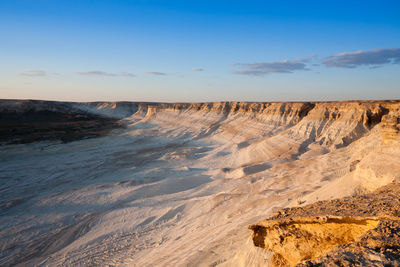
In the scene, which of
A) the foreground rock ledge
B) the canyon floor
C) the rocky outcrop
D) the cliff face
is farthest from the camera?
the cliff face

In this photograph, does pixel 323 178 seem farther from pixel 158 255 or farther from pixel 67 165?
pixel 67 165

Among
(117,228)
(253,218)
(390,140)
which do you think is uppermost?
(390,140)

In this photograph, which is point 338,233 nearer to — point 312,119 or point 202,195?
point 202,195

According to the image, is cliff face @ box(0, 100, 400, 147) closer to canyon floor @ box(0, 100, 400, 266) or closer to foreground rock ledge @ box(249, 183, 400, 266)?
canyon floor @ box(0, 100, 400, 266)

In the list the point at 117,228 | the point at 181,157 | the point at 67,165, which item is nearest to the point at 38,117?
the point at 67,165

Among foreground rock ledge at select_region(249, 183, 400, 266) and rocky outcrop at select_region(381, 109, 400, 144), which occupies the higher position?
rocky outcrop at select_region(381, 109, 400, 144)

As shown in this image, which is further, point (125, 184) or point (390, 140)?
point (125, 184)

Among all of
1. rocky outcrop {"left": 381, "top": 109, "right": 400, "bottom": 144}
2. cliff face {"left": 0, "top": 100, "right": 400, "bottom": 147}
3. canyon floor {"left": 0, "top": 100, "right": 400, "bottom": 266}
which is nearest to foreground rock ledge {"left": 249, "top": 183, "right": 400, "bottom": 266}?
canyon floor {"left": 0, "top": 100, "right": 400, "bottom": 266}
